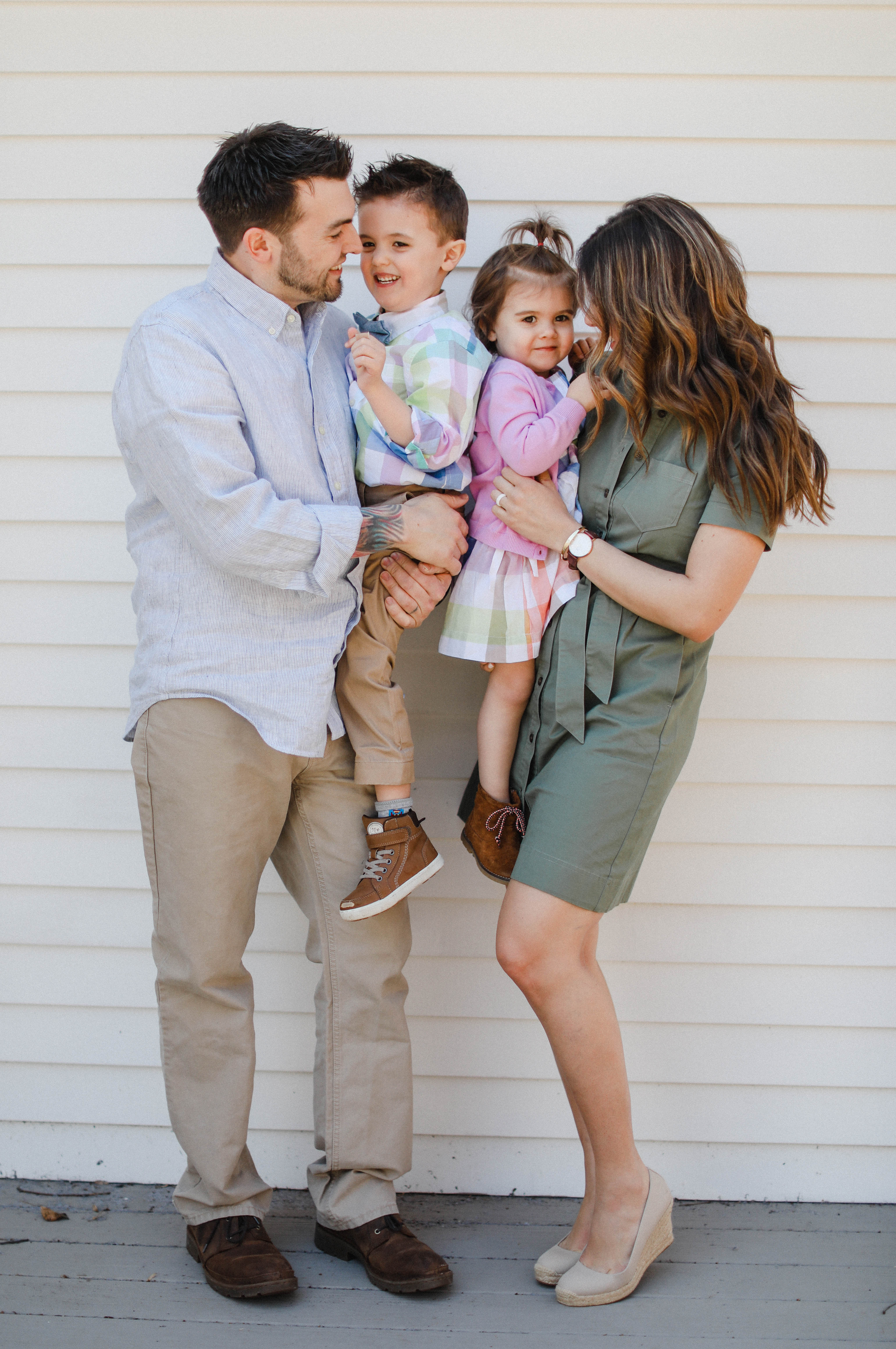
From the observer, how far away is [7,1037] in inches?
101

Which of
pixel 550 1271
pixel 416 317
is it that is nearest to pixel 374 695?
pixel 416 317

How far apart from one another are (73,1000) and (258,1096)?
1.66ft

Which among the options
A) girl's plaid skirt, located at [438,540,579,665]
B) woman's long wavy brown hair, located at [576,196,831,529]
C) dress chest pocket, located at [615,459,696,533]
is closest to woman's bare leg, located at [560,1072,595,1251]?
girl's plaid skirt, located at [438,540,579,665]

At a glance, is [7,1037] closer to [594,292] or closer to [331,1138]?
[331,1138]

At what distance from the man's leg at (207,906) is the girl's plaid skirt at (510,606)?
418 millimetres

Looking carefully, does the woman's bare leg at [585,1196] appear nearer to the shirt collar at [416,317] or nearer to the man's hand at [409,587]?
the man's hand at [409,587]

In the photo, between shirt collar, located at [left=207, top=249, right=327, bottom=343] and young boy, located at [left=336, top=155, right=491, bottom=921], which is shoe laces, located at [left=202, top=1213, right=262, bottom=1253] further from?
shirt collar, located at [left=207, top=249, right=327, bottom=343]

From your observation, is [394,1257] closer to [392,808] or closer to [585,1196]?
[585,1196]

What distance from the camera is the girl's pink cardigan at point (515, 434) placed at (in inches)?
76.9

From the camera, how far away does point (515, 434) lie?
1.97 metres

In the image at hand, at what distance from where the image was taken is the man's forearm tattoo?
1.98 m

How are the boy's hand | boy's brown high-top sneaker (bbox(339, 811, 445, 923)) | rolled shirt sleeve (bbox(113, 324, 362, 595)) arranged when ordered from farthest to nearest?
boy's brown high-top sneaker (bbox(339, 811, 445, 923)) → the boy's hand → rolled shirt sleeve (bbox(113, 324, 362, 595))

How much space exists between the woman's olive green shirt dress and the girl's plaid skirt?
0.04 m

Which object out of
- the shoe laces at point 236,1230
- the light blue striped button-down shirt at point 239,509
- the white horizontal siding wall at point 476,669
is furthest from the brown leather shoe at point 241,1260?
the light blue striped button-down shirt at point 239,509
